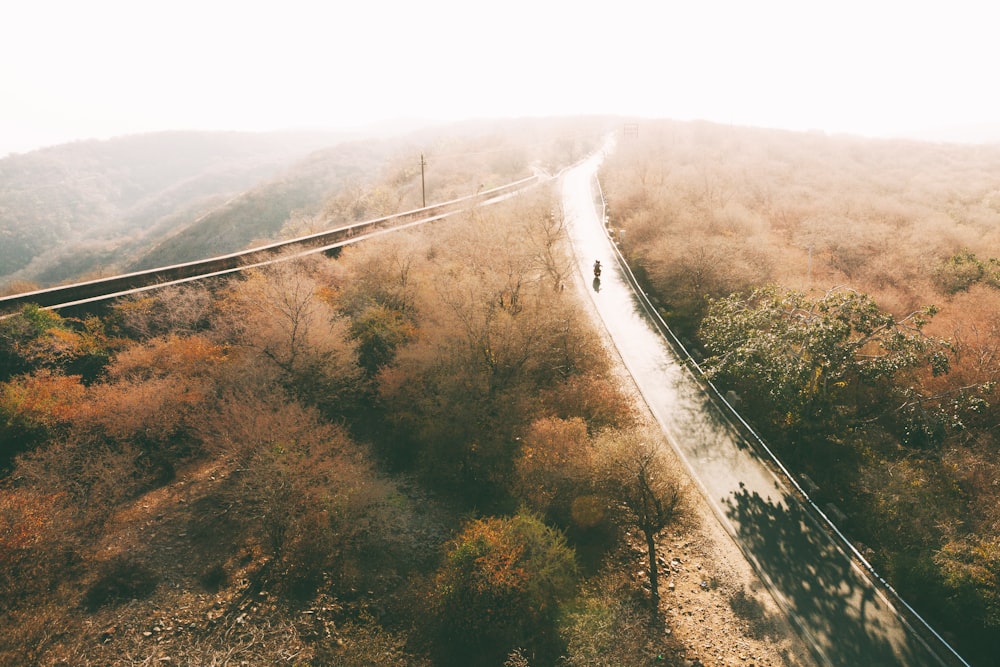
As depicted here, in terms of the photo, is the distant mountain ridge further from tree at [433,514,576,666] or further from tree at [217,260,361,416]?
tree at [433,514,576,666]

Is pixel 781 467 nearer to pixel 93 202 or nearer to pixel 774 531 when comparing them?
pixel 774 531

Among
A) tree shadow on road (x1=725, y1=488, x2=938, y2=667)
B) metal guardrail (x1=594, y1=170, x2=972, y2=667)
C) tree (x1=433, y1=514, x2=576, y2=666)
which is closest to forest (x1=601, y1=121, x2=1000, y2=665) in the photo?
metal guardrail (x1=594, y1=170, x2=972, y2=667)

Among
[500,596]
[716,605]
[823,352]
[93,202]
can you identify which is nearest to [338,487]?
[500,596]

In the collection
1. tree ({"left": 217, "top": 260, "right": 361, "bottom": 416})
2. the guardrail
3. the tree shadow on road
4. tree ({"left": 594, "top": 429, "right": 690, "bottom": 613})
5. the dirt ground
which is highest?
the guardrail

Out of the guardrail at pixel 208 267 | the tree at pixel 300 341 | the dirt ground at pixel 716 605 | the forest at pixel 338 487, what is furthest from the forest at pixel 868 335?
the guardrail at pixel 208 267

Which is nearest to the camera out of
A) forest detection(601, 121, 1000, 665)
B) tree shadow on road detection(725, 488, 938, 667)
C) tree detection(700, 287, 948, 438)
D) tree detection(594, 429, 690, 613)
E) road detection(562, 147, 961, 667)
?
tree shadow on road detection(725, 488, 938, 667)

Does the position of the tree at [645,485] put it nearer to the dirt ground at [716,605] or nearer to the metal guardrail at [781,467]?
the dirt ground at [716,605]

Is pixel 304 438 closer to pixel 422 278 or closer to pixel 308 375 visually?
pixel 308 375
